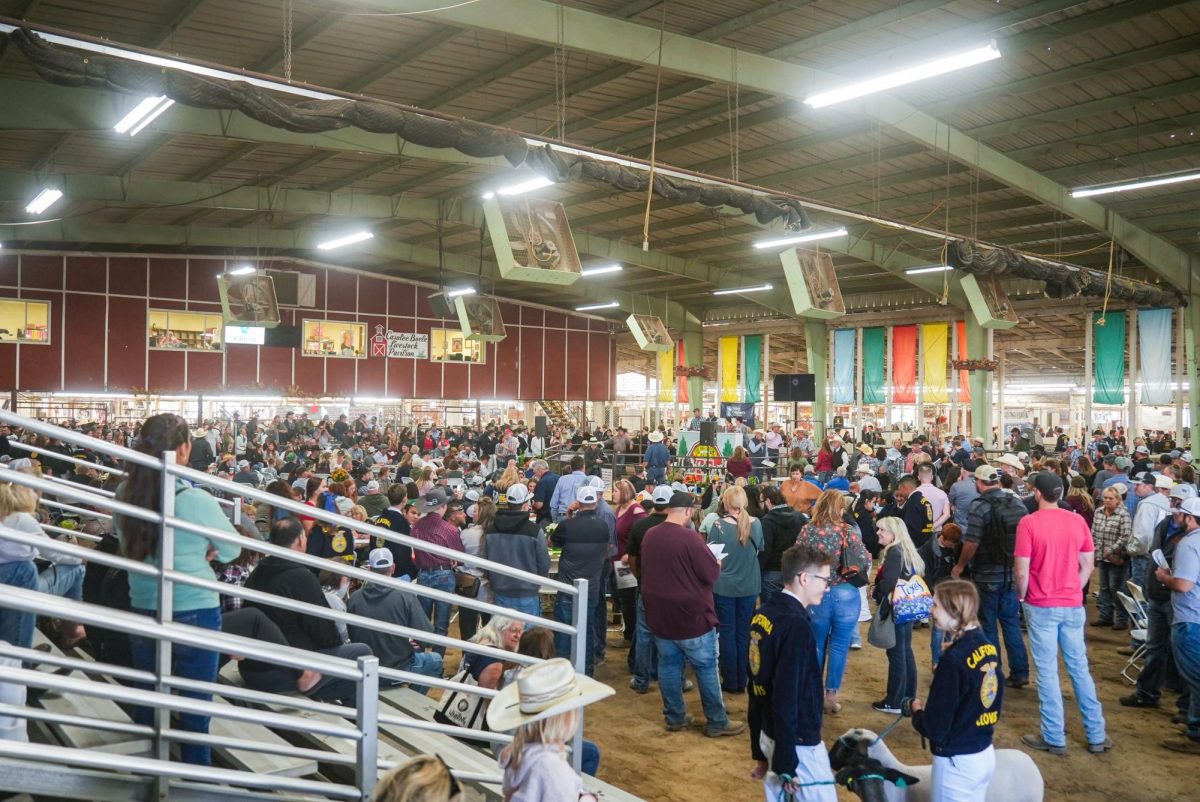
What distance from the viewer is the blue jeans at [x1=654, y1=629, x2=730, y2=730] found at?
17.7ft

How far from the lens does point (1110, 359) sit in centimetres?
2003

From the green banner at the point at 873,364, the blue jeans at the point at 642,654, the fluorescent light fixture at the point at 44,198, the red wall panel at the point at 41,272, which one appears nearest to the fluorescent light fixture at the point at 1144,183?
the blue jeans at the point at 642,654

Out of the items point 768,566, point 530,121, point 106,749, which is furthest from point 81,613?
point 530,121

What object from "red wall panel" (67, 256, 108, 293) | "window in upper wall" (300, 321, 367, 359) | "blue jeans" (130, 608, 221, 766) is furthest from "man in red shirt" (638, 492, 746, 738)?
"window in upper wall" (300, 321, 367, 359)

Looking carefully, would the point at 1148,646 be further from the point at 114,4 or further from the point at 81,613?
the point at 114,4

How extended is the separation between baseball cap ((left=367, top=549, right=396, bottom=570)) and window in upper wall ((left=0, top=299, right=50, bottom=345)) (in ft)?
61.9

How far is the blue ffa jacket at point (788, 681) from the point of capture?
343 cm

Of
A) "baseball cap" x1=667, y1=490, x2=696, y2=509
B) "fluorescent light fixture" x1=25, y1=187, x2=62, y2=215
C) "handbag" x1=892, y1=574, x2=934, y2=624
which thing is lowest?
"handbag" x1=892, y1=574, x2=934, y2=624

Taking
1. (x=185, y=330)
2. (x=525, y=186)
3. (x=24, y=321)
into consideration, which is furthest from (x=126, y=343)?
(x=525, y=186)

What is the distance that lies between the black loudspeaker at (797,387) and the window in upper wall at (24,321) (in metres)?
18.0

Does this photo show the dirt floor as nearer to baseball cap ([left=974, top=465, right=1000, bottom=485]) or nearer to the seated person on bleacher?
baseball cap ([left=974, top=465, right=1000, bottom=485])

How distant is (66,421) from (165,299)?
3856mm

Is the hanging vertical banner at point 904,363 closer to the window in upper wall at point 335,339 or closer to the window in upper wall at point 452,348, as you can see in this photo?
the window in upper wall at point 452,348

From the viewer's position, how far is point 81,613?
2.22 metres
